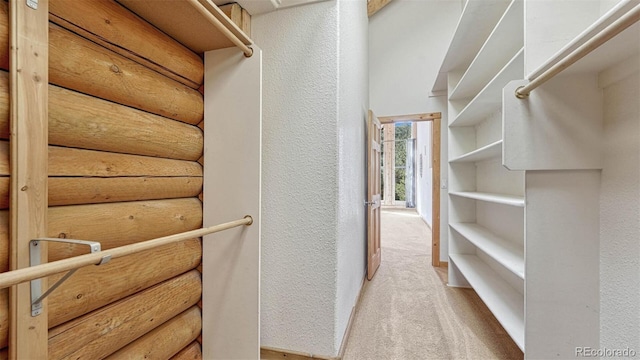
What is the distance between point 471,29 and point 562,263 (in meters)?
1.99

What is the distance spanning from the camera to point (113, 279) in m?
0.95

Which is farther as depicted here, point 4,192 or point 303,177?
point 303,177

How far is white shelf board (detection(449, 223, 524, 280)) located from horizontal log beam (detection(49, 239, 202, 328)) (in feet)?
5.93

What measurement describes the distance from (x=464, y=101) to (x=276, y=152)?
2.40 metres

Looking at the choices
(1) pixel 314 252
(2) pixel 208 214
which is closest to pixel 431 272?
(1) pixel 314 252

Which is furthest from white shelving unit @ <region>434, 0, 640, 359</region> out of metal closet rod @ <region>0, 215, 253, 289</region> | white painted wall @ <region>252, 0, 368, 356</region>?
metal closet rod @ <region>0, 215, 253, 289</region>

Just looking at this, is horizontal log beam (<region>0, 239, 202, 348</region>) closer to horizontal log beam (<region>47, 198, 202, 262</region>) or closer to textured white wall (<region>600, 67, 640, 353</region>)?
horizontal log beam (<region>47, 198, 202, 262</region>)

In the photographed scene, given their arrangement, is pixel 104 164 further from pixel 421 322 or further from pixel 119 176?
pixel 421 322

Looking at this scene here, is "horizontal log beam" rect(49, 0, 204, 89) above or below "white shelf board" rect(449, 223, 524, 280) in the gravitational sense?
above

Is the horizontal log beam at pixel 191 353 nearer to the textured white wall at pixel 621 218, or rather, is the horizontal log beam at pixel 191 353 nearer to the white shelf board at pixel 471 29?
the textured white wall at pixel 621 218

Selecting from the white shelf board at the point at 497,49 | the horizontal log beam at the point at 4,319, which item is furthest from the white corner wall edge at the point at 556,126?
the horizontal log beam at the point at 4,319

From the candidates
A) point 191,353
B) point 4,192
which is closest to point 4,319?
point 4,192

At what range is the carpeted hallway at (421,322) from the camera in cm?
178

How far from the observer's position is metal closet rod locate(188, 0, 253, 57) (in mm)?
957
